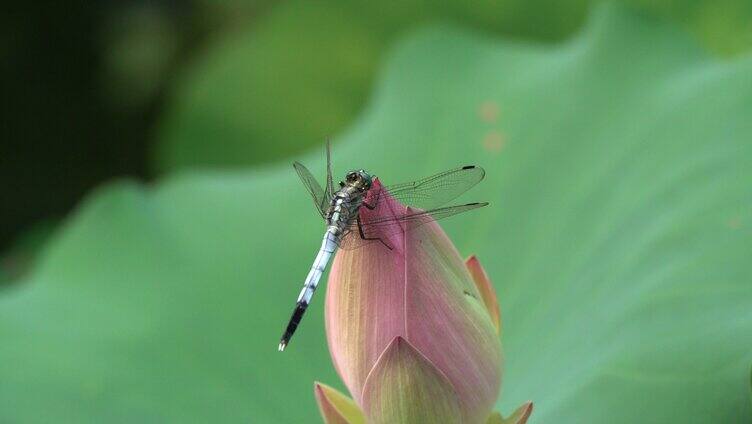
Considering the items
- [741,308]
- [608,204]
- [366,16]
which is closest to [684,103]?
[608,204]

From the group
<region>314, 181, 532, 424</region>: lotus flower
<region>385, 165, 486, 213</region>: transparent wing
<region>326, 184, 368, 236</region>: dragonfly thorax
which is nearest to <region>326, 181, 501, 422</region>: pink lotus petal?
<region>314, 181, 532, 424</region>: lotus flower

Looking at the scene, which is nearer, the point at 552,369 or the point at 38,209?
the point at 552,369

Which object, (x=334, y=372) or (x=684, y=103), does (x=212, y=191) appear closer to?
(x=334, y=372)

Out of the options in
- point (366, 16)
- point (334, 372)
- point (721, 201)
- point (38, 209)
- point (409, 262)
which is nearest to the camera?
point (409, 262)

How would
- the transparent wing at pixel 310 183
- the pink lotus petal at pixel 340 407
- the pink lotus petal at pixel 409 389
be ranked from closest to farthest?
the pink lotus petal at pixel 409 389 → the pink lotus petal at pixel 340 407 → the transparent wing at pixel 310 183

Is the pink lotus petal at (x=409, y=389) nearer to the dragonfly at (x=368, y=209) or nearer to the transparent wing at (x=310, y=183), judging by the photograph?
the dragonfly at (x=368, y=209)

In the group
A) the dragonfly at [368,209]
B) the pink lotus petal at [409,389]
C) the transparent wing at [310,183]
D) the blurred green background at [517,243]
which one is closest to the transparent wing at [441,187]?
the dragonfly at [368,209]

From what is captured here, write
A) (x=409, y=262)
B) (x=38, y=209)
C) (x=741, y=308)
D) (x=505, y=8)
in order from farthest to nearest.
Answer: (x=38, y=209) < (x=505, y=8) < (x=741, y=308) < (x=409, y=262)

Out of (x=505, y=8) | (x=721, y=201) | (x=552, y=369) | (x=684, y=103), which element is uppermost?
(x=505, y=8)
